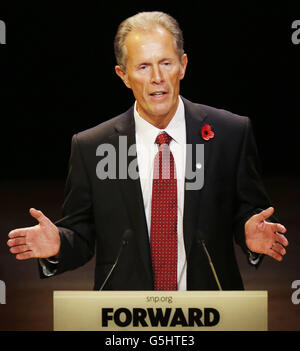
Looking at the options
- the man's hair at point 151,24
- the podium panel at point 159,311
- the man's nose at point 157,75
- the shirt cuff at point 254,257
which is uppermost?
the man's hair at point 151,24

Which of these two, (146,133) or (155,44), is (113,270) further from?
(155,44)

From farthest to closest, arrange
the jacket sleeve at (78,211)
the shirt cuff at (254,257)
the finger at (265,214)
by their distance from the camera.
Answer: the jacket sleeve at (78,211)
the shirt cuff at (254,257)
the finger at (265,214)

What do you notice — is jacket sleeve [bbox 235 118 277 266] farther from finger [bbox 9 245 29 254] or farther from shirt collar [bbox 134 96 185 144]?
finger [bbox 9 245 29 254]

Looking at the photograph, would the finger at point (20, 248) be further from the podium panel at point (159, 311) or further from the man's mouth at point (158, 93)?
the man's mouth at point (158, 93)

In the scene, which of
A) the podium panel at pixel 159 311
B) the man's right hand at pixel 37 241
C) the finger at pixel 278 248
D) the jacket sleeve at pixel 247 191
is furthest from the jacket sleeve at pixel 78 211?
the finger at pixel 278 248

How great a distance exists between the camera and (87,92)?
3.42m

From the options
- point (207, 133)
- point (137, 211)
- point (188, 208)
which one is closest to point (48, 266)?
point (137, 211)

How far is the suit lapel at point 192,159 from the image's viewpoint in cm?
258

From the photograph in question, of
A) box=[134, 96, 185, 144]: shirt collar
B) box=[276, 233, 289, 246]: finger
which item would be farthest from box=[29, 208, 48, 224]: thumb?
box=[276, 233, 289, 246]: finger

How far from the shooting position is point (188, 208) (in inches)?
102

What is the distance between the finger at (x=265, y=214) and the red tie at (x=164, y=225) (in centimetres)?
33

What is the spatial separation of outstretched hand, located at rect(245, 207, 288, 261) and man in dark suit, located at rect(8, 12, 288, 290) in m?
0.01

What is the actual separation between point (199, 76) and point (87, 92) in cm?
55

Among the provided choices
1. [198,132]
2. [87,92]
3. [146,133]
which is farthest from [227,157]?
[87,92]
